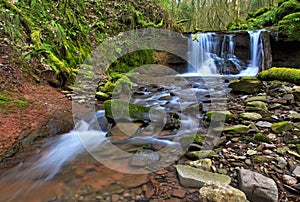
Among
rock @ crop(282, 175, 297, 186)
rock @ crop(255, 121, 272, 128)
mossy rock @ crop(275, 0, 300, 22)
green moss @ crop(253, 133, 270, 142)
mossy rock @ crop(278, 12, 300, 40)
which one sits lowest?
rock @ crop(282, 175, 297, 186)

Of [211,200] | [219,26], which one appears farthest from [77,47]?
[219,26]

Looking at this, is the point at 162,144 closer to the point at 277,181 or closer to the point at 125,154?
the point at 125,154

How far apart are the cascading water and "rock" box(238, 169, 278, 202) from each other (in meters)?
8.70

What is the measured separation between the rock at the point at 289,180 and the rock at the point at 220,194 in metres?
0.64

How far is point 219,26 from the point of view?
24.7 m

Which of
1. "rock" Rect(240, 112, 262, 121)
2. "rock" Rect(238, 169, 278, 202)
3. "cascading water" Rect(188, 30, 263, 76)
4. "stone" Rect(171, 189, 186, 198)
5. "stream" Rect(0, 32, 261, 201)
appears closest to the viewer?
"rock" Rect(238, 169, 278, 202)

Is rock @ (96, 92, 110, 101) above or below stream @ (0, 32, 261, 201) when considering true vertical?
above

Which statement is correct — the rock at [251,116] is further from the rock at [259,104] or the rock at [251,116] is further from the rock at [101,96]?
the rock at [101,96]

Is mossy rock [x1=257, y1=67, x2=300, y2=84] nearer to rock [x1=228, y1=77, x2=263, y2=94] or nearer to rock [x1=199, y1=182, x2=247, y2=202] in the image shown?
rock [x1=228, y1=77, x2=263, y2=94]

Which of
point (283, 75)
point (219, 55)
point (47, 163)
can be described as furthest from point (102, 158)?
point (219, 55)

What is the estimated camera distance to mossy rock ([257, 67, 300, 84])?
5710mm

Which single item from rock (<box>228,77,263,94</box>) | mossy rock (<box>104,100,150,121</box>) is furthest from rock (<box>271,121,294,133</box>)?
rock (<box>228,77,263,94</box>)

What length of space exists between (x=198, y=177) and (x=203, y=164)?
33cm

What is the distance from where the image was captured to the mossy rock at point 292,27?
9.39 metres
